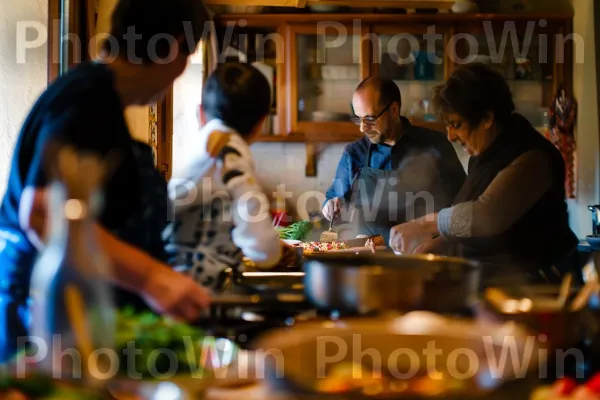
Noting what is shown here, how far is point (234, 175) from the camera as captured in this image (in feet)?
4.82

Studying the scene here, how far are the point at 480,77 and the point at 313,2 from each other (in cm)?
229

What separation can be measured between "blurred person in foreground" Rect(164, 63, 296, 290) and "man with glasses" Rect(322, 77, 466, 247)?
4.95 ft

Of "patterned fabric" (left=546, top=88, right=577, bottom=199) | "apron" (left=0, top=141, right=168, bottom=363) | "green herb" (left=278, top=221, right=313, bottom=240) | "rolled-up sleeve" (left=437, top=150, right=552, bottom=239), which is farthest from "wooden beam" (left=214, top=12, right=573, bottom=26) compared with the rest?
"apron" (left=0, top=141, right=168, bottom=363)

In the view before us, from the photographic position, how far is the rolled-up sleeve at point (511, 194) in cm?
191

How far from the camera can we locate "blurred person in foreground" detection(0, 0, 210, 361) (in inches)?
37.4

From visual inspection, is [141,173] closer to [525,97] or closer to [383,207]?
[383,207]

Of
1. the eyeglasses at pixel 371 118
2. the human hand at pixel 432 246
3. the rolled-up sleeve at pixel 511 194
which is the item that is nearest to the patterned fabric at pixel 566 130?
the eyeglasses at pixel 371 118

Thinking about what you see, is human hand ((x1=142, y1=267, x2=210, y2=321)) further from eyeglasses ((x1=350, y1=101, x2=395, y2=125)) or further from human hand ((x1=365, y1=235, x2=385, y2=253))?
eyeglasses ((x1=350, y1=101, x2=395, y2=125))

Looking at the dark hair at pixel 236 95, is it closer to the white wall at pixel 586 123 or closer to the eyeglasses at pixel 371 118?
the eyeglasses at pixel 371 118

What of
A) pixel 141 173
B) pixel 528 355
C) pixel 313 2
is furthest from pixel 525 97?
pixel 528 355

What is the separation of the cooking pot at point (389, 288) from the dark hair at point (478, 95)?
1.18 metres

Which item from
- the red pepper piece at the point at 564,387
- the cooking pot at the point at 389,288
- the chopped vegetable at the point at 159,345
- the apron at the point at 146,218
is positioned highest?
the apron at the point at 146,218

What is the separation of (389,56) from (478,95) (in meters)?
2.49

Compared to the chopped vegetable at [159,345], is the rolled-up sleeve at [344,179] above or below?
above
